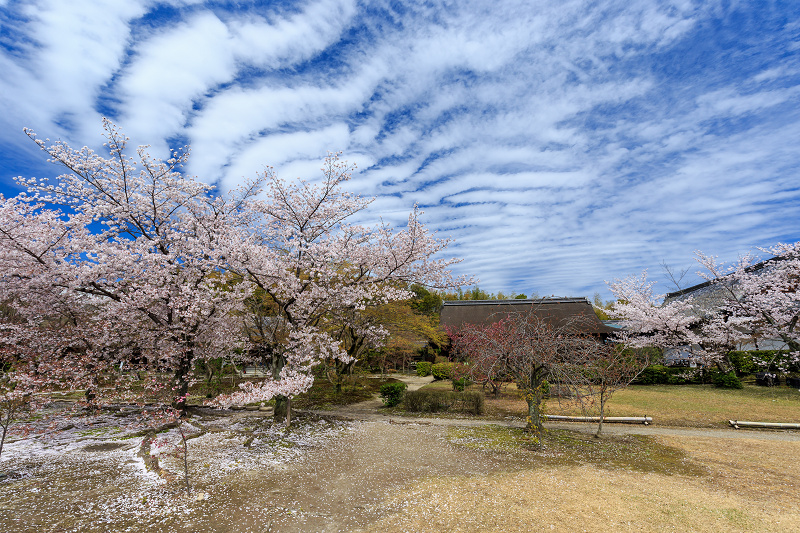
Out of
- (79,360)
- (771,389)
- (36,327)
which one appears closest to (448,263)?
(79,360)

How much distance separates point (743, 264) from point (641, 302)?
4.82 metres

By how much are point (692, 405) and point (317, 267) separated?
13.9 metres

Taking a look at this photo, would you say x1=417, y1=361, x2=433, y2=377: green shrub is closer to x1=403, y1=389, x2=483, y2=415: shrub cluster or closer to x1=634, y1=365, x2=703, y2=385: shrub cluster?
x1=403, y1=389, x2=483, y2=415: shrub cluster

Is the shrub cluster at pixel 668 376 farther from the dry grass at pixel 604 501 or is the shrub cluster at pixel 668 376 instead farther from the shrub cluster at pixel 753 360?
the dry grass at pixel 604 501

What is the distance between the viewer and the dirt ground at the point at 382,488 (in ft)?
15.5

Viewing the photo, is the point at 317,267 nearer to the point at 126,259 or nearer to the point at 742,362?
the point at 126,259

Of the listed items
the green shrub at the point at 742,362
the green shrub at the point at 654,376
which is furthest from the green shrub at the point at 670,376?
the green shrub at the point at 742,362

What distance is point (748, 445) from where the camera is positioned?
27.1ft

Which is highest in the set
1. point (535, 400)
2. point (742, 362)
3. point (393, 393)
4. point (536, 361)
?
point (536, 361)

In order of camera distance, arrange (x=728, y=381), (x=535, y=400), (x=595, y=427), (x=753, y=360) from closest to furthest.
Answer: (x=535, y=400), (x=595, y=427), (x=728, y=381), (x=753, y=360)

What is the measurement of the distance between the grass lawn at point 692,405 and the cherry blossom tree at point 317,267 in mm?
5467

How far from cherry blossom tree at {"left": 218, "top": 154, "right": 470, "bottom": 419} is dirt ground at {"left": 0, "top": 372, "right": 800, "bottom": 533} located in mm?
2467

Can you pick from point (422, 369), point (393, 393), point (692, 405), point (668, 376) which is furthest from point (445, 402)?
point (668, 376)

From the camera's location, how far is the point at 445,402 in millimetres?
12109
